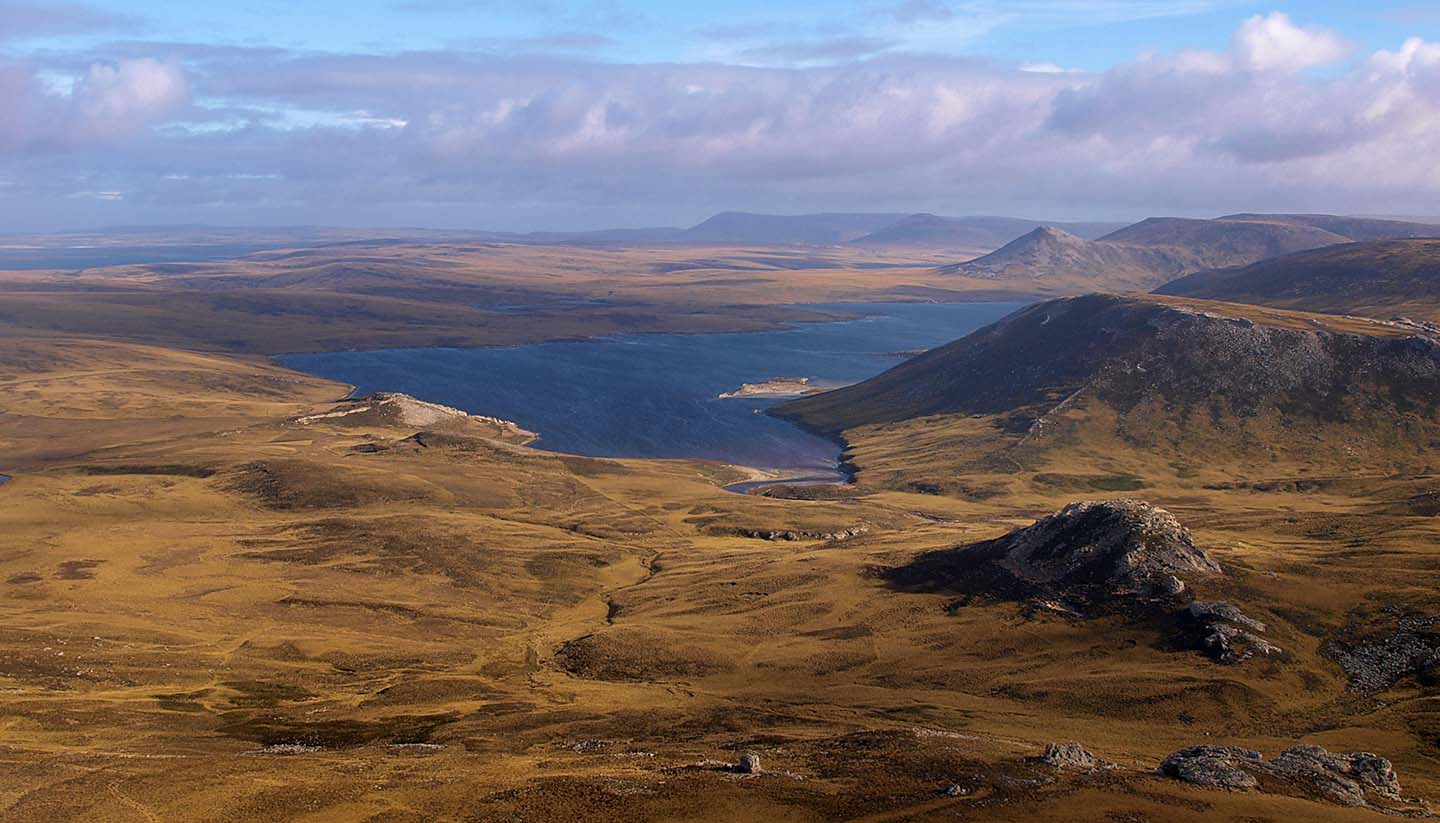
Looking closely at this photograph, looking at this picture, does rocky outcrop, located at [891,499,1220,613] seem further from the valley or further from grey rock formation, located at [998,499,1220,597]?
the valley

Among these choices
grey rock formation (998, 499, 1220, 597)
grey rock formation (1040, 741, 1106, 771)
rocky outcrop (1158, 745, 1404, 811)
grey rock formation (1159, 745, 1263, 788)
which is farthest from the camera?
grey rock formation (998, 499, 1220, 597)

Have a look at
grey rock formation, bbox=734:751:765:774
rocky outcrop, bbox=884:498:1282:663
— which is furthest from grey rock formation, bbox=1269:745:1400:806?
grey rock formation, bbox=734:751:765:774

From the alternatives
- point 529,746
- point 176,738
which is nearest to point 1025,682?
point 529,746

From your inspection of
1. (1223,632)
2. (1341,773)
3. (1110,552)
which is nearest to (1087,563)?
(1110,552)

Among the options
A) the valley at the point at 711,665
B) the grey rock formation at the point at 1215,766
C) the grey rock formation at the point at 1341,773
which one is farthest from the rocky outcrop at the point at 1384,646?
the grey rock formation at the point at 1215,766

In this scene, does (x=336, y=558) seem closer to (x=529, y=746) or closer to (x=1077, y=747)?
(x=529, y=746)

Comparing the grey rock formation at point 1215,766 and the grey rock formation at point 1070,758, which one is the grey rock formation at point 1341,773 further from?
the grey rock formation at point 1070,758

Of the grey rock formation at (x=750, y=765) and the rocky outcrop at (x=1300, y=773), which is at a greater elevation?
the grey rock formation at (x=750, y=765)
